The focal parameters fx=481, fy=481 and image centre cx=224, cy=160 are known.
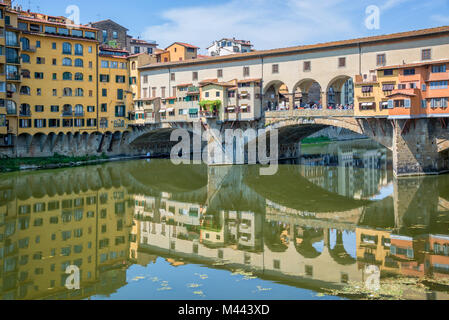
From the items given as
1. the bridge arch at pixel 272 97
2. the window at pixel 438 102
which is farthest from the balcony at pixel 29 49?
the window at pixel 438 102

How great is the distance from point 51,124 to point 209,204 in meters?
26.9

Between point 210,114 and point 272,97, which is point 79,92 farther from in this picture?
point 272,97

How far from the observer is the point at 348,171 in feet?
140

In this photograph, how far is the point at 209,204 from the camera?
99.8ft

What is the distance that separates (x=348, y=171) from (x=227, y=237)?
23.4 metres

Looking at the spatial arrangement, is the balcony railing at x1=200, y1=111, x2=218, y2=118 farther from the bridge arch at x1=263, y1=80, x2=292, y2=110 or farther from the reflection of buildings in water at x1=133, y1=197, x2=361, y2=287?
the reflection of buildings in water at x1=133, y1=197, x2=361, y2=287

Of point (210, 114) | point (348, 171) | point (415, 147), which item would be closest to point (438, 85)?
point (415, 147)

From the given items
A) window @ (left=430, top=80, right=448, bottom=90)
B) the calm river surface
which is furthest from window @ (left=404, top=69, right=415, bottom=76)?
the calm river surface

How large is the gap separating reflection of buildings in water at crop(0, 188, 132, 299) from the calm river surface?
5 cm

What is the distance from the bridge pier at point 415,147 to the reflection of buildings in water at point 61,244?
20.2 metres

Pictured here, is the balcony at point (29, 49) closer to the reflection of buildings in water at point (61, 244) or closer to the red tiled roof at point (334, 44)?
the red tiled roof at point (334, 44)

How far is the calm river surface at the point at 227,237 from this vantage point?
15.7 m
